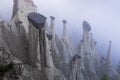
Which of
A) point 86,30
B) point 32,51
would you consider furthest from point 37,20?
point 86,30

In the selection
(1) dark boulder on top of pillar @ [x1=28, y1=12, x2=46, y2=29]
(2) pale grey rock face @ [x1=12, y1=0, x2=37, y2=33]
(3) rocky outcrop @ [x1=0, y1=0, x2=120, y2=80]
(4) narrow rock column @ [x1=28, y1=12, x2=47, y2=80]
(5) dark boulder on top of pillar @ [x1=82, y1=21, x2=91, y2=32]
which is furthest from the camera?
(5) dark boulder on top of pillar @ [x1=82, y1=21, x2=91, y2=32]

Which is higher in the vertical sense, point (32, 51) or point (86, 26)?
point (32, 51)

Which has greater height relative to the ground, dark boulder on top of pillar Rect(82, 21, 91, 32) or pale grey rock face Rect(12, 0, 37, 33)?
pale grey rock face Rect(12, 0, 37, 33)

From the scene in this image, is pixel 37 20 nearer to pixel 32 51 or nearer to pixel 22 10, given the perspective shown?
pixel 32 51

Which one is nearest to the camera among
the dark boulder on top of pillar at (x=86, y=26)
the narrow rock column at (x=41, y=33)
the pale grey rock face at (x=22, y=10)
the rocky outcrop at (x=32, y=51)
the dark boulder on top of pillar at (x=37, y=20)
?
the rocky outcrop at (x=32, y=51)

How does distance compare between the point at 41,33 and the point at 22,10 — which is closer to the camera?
the point at 41,33

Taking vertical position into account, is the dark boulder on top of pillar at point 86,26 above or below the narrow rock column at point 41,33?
below

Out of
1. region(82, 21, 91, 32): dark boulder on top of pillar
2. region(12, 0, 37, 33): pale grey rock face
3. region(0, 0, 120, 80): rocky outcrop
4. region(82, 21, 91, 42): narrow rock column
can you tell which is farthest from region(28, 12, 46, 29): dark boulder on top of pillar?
region(82, 21, 91, 32): dark boulder on top of pillar

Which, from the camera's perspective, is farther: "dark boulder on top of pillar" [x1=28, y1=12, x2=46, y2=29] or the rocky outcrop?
"dark boulder on top of pillar" [x1=28, y1=12, x2=46, y2=29]

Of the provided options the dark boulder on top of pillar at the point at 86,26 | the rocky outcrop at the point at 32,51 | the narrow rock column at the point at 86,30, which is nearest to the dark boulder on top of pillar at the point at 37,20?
the rocky outcrop at the point at 32,51

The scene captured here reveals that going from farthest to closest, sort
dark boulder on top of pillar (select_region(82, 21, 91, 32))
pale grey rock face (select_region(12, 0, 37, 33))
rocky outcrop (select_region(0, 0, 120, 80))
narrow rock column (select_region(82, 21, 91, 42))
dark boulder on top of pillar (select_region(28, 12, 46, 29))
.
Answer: dark boulder on top of pillar (select_region(82, 21, 91, 32)) → narrow rock column (select_region(82, 21, 91, 42)) → pale grey rock face (select_region(12, 0, 37, 33)) → dark boulder on top of pillar (select_region(28, 12, 46, 29)) → rocky outcrop (select_region(0, 0, 120, 80))

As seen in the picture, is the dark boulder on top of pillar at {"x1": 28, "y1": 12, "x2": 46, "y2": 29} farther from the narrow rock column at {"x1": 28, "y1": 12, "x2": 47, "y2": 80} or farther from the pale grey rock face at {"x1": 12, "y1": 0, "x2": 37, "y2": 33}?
the pale grey rock face at {"x1": 12, "y1": 0, "x2": 37, "y2": 33}

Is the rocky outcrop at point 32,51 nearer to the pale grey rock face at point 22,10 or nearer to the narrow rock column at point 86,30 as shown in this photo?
the pale grey rock face at point 22,10

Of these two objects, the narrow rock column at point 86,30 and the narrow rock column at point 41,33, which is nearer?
the narrow rock column at point 41,33
